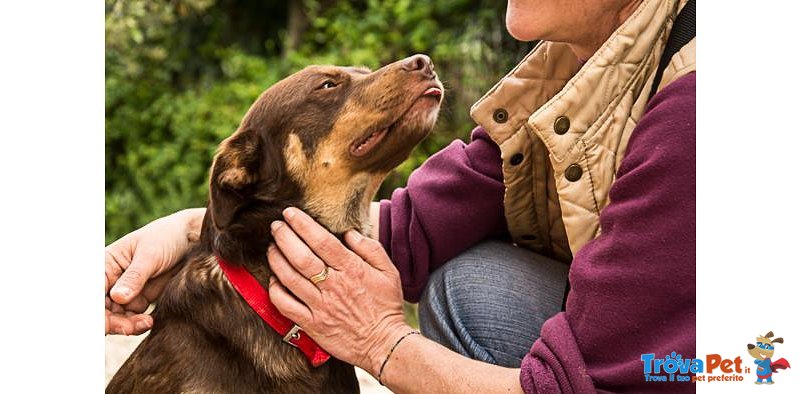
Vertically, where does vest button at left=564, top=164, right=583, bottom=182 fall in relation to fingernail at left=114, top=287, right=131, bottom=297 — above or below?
above

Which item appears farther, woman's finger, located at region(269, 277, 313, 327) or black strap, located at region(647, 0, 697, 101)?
woman's finger, located at region(269, 277, 313, 327)

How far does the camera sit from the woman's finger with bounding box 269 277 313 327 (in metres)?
2.42

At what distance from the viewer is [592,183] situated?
2238mm

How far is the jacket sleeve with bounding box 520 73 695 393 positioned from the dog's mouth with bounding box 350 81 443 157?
65 centimetres

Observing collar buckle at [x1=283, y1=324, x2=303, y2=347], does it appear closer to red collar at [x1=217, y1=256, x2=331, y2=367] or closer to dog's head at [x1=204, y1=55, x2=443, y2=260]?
red collar at [x1=217, y1=256, x2=331, y2=367]

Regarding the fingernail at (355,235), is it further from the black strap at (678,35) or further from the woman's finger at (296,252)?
the black strap at (678,35)

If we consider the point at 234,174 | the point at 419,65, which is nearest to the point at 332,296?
the point at 234,174

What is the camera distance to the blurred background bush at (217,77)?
6.34 m

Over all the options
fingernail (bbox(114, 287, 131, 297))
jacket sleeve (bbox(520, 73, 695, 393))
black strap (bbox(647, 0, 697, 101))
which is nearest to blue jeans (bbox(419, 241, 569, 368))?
jacket sleeve (bbox(520, 73, 695, 393))

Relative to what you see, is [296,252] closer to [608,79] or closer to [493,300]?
[493,300]
